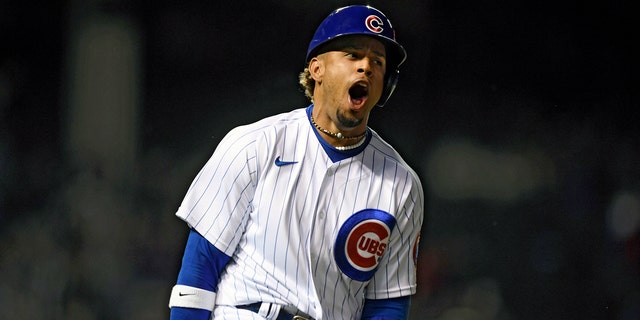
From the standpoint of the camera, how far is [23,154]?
176 inches

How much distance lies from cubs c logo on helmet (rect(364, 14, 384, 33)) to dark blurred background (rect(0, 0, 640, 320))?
4.47 ft

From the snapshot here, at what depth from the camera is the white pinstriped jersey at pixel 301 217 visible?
3.06m

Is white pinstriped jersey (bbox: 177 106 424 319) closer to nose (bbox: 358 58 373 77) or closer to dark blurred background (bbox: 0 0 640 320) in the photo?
nose (bbox: 358 58 373 77)

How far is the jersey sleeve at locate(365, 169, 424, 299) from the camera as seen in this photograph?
10.6 ft

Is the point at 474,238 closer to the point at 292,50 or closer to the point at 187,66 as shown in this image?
the point at 292,50

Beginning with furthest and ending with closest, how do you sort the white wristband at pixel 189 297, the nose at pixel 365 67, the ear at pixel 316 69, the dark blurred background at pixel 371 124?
the dark blurred background at pixel 371 124, the ear at pixel 316 69, the nose at pixel 365 67, the white wristband at pixel 189 297

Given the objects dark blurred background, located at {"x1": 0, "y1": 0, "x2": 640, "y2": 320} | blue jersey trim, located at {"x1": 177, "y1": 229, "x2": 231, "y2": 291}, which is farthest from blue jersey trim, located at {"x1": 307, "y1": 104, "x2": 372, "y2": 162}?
dark blurred background, located at {"x1": 0, "y1": 0, "x2": 640, "y2": 320}

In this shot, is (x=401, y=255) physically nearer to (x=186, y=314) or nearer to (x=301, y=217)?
(x=301, y=217)

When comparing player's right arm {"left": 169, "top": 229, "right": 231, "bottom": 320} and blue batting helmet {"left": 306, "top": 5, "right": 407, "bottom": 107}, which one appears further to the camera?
blue batting helmet {"left": 306, "top": 5, "right": 407, "bottom": 107}

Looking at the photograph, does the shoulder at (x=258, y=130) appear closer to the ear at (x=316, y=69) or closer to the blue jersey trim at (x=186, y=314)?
the ear at (x=316, y=69)

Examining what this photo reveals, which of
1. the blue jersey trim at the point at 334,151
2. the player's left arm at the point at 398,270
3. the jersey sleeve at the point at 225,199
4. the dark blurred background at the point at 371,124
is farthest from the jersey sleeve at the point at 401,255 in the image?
the dark blurred background at the point at 371,124

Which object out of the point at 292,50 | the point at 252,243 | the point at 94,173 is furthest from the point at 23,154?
the point at 252,243

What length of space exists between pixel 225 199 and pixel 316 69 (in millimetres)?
468

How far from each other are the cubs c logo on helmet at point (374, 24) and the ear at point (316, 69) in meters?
0.18
